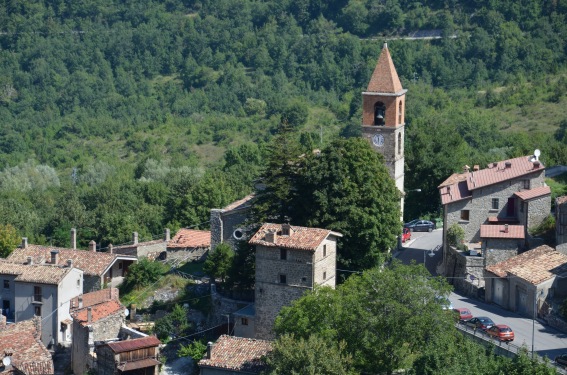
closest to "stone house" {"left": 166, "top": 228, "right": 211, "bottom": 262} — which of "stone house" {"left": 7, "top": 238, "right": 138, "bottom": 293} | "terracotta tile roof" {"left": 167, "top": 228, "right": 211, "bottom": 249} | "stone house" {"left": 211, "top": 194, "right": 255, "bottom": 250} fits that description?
"terracotta tile roof" {"left": 167, "top": 228, "right": 211, "bottom": 249}

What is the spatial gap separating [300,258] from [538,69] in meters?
69.3

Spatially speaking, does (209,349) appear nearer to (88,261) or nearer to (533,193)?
(88,261)

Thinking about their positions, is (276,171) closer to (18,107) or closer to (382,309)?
(382,309)

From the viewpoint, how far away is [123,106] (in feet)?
458

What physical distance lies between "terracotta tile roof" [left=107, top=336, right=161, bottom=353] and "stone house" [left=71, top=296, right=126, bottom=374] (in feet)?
6.53

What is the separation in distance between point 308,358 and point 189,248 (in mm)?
19465

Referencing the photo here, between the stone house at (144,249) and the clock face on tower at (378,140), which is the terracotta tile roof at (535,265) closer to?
the clock face on tower at (378,140)

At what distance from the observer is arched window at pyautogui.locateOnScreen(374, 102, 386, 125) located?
69375 mm

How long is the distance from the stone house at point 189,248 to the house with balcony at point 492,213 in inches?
508

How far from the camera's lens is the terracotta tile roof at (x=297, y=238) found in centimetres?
5772

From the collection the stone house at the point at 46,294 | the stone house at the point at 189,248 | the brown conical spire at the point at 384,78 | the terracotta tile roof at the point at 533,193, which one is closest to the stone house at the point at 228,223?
the stone house at the point at 189,248

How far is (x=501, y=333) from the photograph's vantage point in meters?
54.9

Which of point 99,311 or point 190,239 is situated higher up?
point 190,239

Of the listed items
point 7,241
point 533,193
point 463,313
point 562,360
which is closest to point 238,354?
point 463,313
